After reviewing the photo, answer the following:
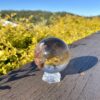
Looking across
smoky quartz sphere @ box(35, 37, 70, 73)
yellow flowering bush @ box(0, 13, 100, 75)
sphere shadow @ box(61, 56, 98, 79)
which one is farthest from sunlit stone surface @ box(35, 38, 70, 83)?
yellow flowering bush @ box(0, 13, 100, 75)

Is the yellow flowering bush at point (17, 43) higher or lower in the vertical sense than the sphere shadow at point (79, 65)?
higher

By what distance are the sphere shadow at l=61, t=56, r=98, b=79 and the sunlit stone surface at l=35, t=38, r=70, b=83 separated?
0.48m

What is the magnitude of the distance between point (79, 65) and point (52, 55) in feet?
4.69

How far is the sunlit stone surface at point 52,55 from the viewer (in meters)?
4.46

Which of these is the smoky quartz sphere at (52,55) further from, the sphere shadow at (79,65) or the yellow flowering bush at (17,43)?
the yellow flowering bush at (17,43)

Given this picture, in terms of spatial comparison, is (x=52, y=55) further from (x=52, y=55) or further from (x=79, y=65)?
(x=79, y=65)

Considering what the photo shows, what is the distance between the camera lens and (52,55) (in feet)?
14.6

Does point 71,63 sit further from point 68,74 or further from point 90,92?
point 90,92

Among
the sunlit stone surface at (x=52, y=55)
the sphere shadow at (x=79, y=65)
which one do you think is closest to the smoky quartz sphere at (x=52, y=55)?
the sunlit stone surface at (x=52, y=55)

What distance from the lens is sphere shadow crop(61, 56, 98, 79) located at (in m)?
5.28

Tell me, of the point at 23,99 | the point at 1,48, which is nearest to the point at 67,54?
the point at 23,99

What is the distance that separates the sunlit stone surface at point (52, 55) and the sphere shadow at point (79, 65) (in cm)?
48

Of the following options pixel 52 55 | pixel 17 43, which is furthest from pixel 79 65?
pixel 17 43

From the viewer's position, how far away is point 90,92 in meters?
4.25
